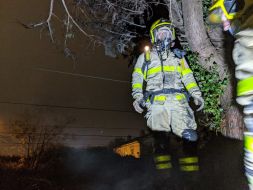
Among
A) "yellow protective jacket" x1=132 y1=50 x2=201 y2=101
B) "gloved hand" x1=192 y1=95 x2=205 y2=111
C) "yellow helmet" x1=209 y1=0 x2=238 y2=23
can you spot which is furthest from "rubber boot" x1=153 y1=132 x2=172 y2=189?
"yellow helmet" x1=209 y1=0 x2=238 y2=23

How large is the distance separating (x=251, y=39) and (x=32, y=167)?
39632 millimetres

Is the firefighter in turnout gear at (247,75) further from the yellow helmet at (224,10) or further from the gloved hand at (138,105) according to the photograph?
the gloved hand at (138,105)

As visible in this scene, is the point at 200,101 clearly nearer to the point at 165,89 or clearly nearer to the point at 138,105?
the point at 165,89

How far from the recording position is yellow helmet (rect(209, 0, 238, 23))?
3143 millimetres

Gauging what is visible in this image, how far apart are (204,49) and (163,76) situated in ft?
3.68

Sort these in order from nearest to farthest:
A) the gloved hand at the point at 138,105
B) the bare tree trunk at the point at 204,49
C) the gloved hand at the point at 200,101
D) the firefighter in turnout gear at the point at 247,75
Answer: the firefighter in turnout gear at the point at 247,75, the gloved hand at the point at 200,101, the gloved hand at the point at 138,105, the bare tree trunk at the point at 204,49

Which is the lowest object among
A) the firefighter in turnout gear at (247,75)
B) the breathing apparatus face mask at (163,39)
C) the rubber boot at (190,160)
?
the rubber boot at (190,160)

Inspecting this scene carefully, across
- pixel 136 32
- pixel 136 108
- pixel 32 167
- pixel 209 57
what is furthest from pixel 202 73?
pixel 32 167

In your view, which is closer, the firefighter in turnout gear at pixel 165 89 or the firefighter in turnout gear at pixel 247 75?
the firefighter in turnout gear at pixel 247 75

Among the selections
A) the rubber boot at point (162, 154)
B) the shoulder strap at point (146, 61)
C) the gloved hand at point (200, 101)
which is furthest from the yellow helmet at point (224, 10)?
the rubber boot at point (162, 154)

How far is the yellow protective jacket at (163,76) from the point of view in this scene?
567cm

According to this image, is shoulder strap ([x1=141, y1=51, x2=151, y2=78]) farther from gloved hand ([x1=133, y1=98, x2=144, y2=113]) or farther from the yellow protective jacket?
gloved hand ([x1=133, y1=98, x2=144, y2=113])

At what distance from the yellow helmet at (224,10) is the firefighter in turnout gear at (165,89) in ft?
5.93

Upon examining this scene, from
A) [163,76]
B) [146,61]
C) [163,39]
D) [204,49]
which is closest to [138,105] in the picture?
[163,76]
